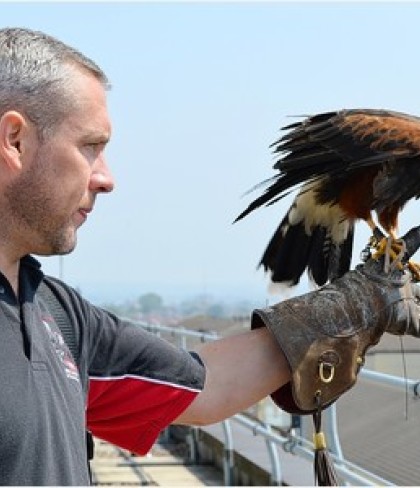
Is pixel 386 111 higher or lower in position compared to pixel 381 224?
higher

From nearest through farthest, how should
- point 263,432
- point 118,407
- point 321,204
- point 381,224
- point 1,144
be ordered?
point 1,144 → point 118,407 → point 381,224 → point 321,204 → point 263,432

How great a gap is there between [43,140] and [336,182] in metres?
3.15

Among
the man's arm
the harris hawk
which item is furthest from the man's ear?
the harris hawk

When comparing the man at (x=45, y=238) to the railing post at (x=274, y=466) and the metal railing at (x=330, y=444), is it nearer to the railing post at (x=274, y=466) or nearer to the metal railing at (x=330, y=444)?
the metal railing at (x=330, y=444)

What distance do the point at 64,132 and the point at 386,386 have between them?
114 inches

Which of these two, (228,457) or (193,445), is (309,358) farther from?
(193,445)

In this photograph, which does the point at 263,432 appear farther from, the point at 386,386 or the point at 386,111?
the point at 386,111

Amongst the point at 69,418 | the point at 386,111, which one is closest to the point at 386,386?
the point at 386,111

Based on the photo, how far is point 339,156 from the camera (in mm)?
4562

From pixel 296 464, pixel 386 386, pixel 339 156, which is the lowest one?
pixel 296 464

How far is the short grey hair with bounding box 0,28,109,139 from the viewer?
77.2 inches

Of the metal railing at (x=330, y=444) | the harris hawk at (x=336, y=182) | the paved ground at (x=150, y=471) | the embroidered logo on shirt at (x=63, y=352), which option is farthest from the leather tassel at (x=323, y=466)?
the paved ground at (x=150, y=471)

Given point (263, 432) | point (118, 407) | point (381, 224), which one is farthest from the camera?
point (263, 432)

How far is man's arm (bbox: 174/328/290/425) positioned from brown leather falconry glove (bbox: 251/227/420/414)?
1.7 inches
